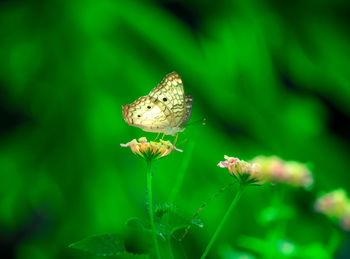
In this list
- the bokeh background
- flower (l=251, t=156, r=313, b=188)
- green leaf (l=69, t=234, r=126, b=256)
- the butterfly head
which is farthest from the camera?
the bokeh background

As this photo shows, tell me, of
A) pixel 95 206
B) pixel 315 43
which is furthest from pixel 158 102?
pixel 315 43

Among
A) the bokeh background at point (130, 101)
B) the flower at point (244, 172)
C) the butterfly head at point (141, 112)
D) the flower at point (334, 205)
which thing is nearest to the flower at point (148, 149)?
the flower at point (244, 172)

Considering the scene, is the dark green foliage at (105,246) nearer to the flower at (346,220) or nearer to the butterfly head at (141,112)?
the butterfly head at (141,112)

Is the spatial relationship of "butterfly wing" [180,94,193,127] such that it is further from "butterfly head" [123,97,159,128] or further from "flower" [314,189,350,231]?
"flower" [314,189,350,231]

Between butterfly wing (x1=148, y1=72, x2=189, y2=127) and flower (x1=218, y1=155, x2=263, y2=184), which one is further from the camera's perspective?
butterfly wing (x1=148, y1=72, x2=189, y2=127)

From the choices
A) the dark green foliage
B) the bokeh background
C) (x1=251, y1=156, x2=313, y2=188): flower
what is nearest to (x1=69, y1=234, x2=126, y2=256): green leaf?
the dark green foliage

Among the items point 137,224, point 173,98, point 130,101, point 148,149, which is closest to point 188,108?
point 173,98

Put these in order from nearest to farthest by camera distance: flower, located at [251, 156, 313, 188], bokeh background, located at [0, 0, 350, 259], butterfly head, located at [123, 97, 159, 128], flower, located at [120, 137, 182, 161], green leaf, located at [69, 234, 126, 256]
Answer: green leaf, located at [69, 234, 126, 256]
flower, located at [120, 137, 182, 161]
butterfly head, located at [123, 97, 159, 128]
flower, located at [251, 156, 313, 188]
bokeh background, located at [0, 0, 350, 259]
